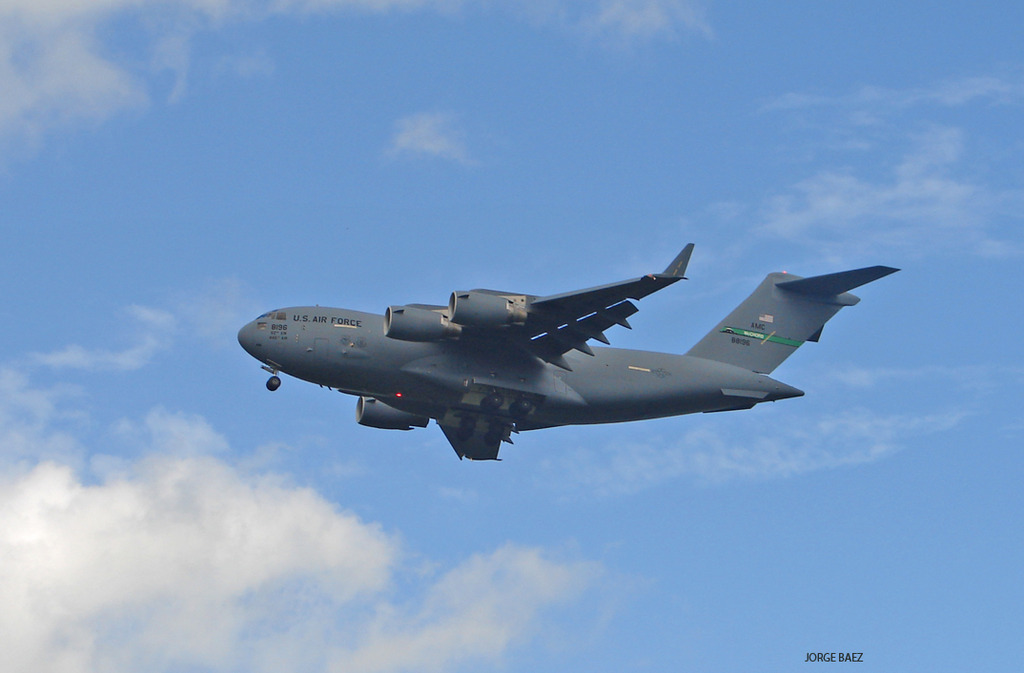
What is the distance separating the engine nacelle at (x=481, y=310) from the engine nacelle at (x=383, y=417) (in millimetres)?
5124

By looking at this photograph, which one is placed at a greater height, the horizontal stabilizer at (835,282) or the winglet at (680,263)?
the horizontal stabilizer at (835,282)

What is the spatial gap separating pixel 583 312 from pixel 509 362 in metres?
2.02

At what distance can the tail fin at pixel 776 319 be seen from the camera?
95.3 feet

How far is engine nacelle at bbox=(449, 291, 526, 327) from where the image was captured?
24750 mm

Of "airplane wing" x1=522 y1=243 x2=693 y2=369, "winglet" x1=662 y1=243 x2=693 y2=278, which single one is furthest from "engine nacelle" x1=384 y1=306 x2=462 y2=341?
"winglet" x1=662 y1=243 x2=693 y2=278

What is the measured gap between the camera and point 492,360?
26234 millimetres

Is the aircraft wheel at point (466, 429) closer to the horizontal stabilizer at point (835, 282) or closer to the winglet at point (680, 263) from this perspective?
the winglet at point (680, 263)

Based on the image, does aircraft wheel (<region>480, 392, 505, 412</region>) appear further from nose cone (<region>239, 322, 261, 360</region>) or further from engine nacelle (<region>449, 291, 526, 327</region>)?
nose cone (<region>239, 322, 261, 360</region>)

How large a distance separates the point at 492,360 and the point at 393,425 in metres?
4.41

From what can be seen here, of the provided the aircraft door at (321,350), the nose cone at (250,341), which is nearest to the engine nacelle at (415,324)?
the aircraft door at (321,350)

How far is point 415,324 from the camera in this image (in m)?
24.9

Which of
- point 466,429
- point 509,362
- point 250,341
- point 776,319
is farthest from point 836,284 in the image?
point 250,341

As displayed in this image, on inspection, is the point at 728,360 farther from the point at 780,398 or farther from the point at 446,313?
the point at 446,313

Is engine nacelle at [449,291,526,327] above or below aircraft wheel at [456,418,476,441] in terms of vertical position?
above
